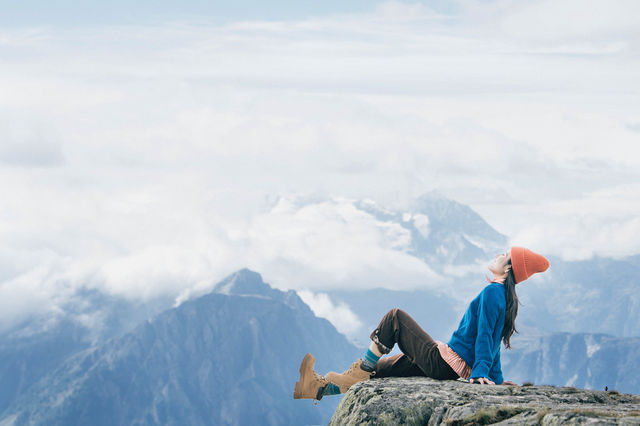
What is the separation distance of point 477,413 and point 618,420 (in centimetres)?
288

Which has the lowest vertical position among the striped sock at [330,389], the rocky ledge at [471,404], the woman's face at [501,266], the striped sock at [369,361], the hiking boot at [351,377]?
the striped sock at [330,389]

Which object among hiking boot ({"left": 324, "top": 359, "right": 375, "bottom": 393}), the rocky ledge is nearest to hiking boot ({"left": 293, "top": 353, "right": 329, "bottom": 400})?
hiking boot ({"left": 324, "top": 359, "right": 375, "bottom": 393})

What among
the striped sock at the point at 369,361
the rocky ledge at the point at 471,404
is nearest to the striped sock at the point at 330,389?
the striped sock at the point at 369,361

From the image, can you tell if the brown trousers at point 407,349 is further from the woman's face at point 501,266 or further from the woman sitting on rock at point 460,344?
the woman's face at point 501,266

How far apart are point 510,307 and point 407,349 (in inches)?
121

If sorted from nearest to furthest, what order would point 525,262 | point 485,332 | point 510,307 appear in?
1. point 485,332
2. point 510,307
3. point 525,262

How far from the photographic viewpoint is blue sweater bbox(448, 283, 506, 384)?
1647 centimetres

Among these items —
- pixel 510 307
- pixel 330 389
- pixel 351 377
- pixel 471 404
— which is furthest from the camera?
pixel 330 389

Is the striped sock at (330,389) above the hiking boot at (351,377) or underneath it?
underneath

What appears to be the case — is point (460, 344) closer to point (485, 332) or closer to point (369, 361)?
point (485, 332)

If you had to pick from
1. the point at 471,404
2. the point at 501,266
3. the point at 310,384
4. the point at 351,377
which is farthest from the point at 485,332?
the point at 310,384

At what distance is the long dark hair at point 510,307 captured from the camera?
17.0 m

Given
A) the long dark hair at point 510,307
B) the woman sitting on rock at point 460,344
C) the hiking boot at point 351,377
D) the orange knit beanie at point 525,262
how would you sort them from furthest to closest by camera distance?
the hiking boot at point 351,377, the orange knit beanie at point 525,262, the long dark hair at point 510,307, the woman sitting on rock at point 460,344

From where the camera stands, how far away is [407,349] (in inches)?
706
